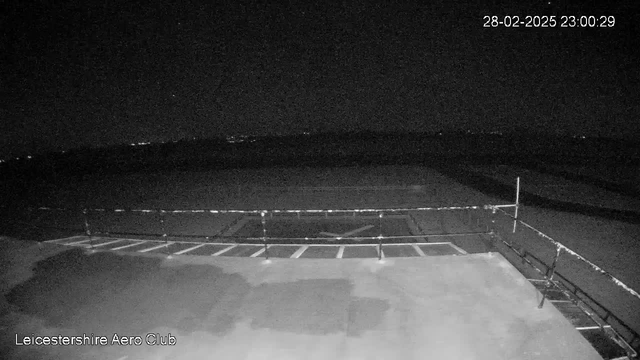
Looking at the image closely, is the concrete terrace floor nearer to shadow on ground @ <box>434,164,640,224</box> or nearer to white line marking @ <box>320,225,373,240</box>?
white line marking @ <box>320,225,373,240</box>

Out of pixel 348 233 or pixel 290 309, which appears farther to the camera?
pixel 348 233

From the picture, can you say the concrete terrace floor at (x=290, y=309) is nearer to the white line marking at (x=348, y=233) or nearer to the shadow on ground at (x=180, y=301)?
the shadow on ground at (x=180, y=301)

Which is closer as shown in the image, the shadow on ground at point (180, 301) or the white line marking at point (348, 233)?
the shadow on ground at point (180, 301)

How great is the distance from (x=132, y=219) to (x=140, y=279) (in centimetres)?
1567

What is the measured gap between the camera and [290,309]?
4.49 metres

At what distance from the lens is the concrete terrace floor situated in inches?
147

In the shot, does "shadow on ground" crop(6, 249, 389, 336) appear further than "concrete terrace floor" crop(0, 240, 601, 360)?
Yes

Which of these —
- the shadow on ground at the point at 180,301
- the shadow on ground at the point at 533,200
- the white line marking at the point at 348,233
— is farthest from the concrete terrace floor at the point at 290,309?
the shadow on ground at the point at 533,200

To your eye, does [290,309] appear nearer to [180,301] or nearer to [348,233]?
[180,301]

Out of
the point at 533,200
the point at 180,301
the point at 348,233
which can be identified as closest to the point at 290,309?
the point at 180,301

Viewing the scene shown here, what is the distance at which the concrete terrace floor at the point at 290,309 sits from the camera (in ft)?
12.3

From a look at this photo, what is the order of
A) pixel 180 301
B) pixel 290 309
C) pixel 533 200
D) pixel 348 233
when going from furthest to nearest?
pixel 533 200 < pixel 348 233 < pixel 180 301 < pixel 290 309

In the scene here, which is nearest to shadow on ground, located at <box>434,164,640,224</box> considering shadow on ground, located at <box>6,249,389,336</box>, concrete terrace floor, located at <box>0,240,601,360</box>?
concrete terrace floor, located at <box>0,240,601,360</box>

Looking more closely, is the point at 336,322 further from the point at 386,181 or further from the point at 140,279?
the point at 386,181
